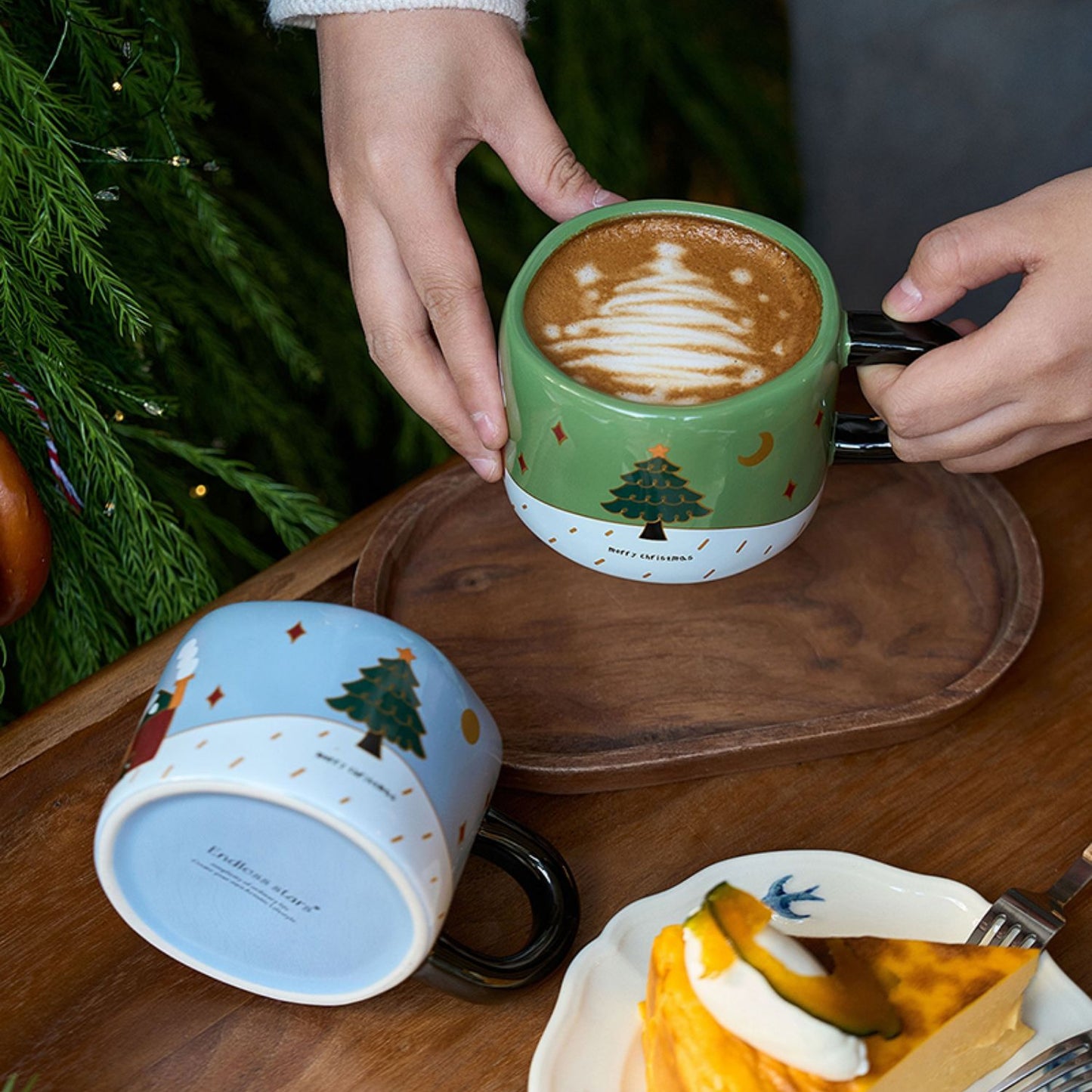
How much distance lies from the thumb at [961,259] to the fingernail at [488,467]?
10.2 inches

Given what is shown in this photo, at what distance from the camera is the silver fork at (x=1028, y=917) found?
64 centimetres

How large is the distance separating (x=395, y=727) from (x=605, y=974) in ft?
0.63

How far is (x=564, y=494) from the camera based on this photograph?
2.26 feet

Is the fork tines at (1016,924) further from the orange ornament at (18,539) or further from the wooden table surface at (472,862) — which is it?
the orange ornament at (18,539)

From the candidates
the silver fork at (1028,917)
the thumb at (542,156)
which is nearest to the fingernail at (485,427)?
the thumb at (542,156)

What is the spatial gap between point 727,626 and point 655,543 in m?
0.16

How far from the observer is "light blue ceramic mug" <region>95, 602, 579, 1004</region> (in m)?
0.53

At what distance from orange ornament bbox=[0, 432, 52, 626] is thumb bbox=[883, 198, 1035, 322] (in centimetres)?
55

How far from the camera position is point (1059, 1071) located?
0.58 meters

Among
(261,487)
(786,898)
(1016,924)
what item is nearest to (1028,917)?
(1016,924)

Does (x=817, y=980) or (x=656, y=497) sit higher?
(x=656, y=497)

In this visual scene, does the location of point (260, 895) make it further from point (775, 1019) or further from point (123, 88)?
point (123, 88)

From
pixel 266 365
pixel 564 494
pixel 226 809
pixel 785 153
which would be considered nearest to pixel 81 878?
pixel 226 809

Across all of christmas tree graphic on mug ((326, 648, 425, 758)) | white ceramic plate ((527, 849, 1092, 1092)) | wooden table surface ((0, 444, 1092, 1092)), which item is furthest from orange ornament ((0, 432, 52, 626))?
white ceramic plate ((527, 849, 1092, 1092))
